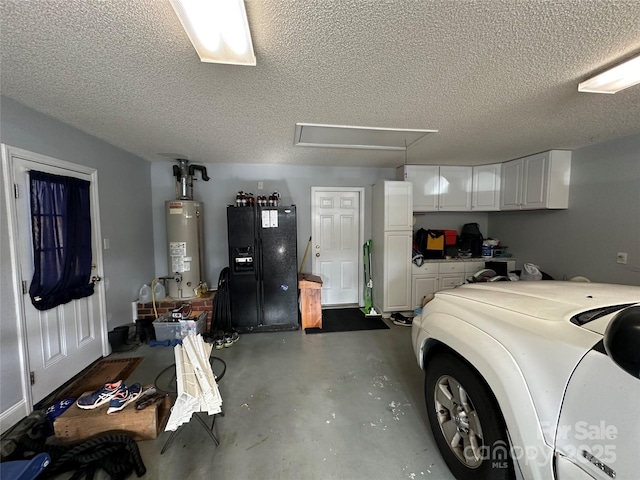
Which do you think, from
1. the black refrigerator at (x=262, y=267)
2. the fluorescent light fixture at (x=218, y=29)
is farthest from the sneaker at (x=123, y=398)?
the fluorescent light fixture at (x=218, y=29)

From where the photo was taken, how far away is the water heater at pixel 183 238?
3.28 meters

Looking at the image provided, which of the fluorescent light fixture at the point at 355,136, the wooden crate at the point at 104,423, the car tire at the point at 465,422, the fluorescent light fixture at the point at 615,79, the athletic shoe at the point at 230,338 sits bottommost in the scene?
the athletic shoe at the point at 230,338

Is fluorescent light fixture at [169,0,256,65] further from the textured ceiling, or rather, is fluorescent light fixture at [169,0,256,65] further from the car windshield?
the car windshield

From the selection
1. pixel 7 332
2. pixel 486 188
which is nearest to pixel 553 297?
pixel 486 188

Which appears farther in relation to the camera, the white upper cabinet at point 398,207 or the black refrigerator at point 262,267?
the white upper cabinet at point 398,207

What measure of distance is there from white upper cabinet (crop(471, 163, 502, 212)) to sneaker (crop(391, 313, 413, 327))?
217 centimetres

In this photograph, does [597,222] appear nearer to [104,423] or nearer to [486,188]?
[486,188]

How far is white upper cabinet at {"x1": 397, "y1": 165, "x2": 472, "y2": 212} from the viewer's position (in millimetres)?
3904

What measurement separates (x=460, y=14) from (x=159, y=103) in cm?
204

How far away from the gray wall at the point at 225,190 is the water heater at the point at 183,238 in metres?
0.37

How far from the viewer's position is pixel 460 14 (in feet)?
3.52

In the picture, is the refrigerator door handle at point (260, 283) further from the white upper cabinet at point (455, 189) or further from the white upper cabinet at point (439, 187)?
the white upper cabinet at point (455, 189)

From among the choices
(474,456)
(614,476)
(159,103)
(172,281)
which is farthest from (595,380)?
(172,281)

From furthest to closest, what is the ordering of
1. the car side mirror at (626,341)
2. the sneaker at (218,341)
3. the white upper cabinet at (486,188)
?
the white upper cabinet at (486,188), the sneaker at (218,341), the car side mirror at (626,341)
